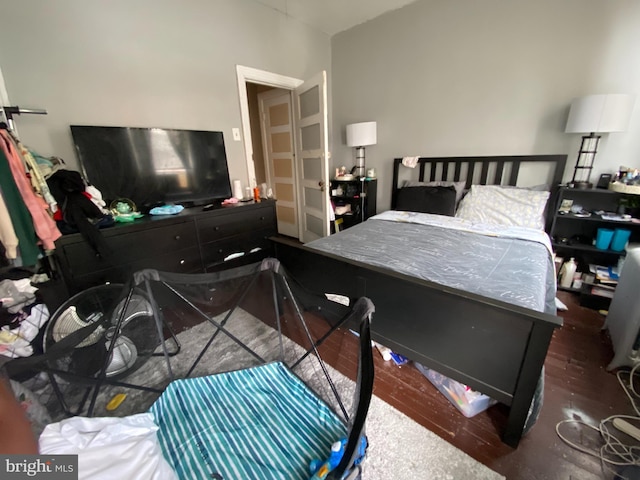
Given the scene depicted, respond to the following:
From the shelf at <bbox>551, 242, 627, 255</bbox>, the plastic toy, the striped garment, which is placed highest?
the shelf at <bbox>551, 242, 627, 255</bbox>

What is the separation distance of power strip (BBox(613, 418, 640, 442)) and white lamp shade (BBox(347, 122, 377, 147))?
287 centimetres

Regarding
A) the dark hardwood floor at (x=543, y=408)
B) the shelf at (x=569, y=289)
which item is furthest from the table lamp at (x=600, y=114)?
the dark hardwood floor at (x=543, y=408)

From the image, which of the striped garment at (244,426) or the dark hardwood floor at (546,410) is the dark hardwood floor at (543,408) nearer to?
the dark hardwood floor at (546,410)

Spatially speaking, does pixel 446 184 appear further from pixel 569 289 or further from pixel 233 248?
pixel 233 248

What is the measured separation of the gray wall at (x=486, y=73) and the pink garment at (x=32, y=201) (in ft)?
10.3

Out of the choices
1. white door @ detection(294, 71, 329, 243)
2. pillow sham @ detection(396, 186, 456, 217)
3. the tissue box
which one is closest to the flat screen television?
white door @ detection(294, 71, 329, 243)

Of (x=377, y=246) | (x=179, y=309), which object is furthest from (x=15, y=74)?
(x=377, y=246)

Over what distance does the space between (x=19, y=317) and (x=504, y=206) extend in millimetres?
3327

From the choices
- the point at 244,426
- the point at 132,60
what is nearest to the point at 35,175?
the point at 132,60

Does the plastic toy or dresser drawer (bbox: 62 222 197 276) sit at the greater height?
dresser drawer (bbox: 62 222 197 276)

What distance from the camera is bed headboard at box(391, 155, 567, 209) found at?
7.77 ft

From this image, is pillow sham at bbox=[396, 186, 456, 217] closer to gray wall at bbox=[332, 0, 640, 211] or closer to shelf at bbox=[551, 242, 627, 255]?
gray wall at bbox=[332, 0, 640, 211]

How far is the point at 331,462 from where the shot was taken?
2.72 ft

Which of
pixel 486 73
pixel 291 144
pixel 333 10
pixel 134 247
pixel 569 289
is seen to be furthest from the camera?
pixel 291 144
